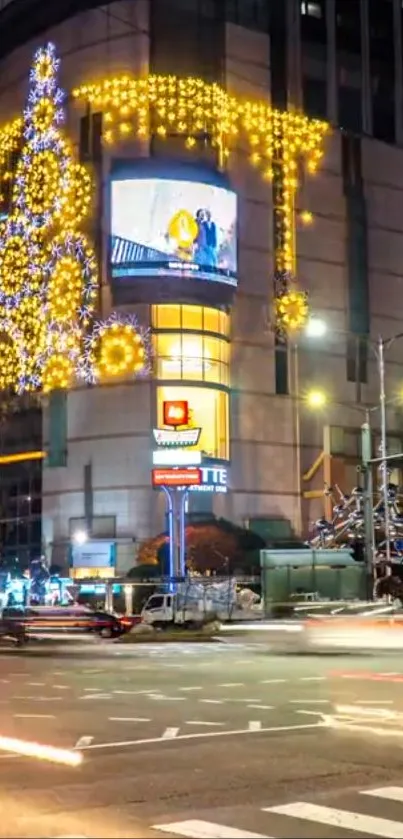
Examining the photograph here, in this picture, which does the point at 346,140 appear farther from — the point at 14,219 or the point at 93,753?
the point at 93,753

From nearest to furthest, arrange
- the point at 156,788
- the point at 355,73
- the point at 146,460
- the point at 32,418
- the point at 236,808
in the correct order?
the point at 236,808 < the point at 156,788 < the point at 146,460 < the point at 32,418 < the point at 355,73

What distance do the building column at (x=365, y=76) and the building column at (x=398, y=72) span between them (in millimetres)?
2217

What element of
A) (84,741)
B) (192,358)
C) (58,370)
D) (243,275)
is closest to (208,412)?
(192,358)

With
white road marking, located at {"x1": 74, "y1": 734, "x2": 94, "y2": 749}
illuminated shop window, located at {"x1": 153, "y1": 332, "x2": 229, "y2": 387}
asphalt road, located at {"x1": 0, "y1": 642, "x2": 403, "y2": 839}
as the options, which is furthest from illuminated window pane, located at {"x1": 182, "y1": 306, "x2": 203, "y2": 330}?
white road marking, located at {"x1": 74, "y1": 734, "x2": 94, "y2": 749}

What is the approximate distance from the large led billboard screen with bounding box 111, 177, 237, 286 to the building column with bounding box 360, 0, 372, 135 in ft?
48.3

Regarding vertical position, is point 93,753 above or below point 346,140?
below

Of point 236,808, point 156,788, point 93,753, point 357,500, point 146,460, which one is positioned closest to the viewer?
point 236,808

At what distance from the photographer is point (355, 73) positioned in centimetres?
6894

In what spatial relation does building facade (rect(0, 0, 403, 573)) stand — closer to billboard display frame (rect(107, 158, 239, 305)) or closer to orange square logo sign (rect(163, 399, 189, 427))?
billboard display frame (rect(107, 158, 239, 305))

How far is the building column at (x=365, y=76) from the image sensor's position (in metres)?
68.4

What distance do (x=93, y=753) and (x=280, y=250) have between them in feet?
178

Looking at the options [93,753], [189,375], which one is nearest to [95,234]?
[189,375]

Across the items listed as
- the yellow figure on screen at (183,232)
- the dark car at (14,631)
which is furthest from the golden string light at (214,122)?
the dark car at (14,631)

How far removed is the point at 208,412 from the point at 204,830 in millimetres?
52782
